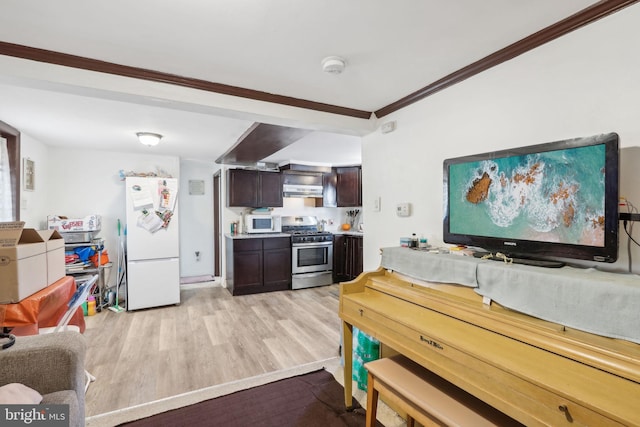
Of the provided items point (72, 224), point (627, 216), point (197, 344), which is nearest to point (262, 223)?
point (197, 344)

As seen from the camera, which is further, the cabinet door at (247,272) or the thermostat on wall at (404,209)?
the cabinet door at (247,272)

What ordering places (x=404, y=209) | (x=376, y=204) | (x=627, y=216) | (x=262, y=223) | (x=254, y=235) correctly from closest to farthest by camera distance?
1. (x=627, y=216)
2. (x=404, y=209)
3. (x=376, y=204)
4. (x=254, y=235)
5. (x=262, y=223)

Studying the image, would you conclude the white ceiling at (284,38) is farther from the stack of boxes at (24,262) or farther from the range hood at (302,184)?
the range hood at (302,184)

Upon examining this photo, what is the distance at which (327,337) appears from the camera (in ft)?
10.2

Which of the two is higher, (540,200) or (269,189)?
(269,189)

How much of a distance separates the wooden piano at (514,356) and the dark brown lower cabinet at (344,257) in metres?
3.57

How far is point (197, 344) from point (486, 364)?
2706 mm

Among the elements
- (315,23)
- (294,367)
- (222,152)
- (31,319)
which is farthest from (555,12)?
(222,152)

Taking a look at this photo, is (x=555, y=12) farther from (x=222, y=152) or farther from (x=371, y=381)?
(x=222, y=152)

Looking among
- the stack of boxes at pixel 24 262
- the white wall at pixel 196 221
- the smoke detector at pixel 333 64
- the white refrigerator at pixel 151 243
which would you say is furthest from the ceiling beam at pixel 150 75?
the white wall at pixel 196 221

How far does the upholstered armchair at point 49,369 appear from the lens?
135 centimetres

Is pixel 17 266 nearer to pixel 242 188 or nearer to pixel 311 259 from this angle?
pixel 242 188

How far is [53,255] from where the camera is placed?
6.64 feet

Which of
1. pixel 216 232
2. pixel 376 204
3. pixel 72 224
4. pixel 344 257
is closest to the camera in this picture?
pixel 376 204
